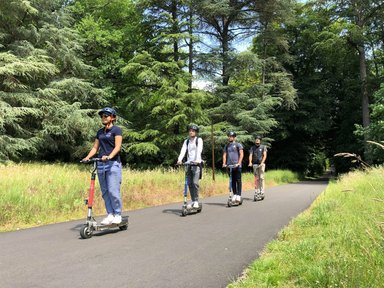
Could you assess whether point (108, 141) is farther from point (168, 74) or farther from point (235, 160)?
point (168, 74)

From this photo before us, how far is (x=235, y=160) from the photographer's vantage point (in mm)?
12203

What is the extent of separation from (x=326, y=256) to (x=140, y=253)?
2.62m

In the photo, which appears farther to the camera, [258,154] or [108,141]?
[258,154]

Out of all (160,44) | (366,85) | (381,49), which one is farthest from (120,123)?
(381,49)

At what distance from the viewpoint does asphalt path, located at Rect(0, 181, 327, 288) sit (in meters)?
4.61

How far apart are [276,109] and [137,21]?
52.5 feet

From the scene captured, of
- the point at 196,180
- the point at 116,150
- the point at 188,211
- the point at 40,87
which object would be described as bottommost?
the point at 188,211

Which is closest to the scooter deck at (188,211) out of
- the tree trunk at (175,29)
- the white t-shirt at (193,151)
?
the white t-shirt at (193,151)

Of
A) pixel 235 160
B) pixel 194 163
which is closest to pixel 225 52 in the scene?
pixel 235 160

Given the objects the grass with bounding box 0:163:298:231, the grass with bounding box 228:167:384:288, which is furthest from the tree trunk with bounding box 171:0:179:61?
the grass with bounding box 228:167:384:288

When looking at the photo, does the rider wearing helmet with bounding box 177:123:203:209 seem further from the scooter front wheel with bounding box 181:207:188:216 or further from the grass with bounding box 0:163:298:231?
the grass with bounding box 0:163:298:231

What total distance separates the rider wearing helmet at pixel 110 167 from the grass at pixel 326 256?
9.82ft

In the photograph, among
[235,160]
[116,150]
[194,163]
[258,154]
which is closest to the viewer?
[116,150]

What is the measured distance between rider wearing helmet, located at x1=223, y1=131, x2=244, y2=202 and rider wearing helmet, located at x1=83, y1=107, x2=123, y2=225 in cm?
519
